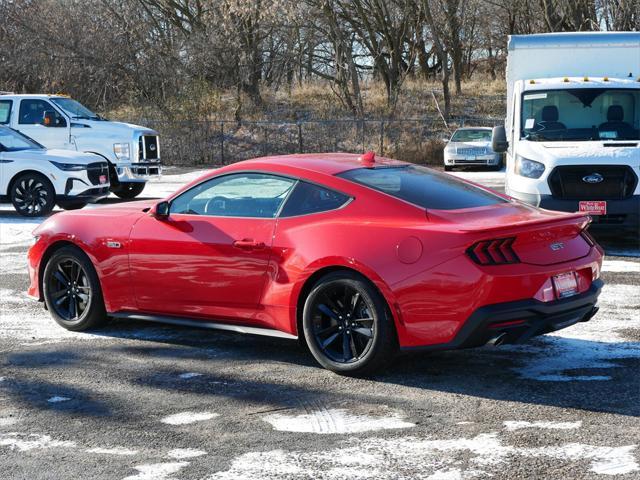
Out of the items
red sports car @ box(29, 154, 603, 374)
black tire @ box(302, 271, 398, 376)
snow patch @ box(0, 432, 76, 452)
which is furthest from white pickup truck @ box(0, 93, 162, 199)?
snow patch @ box(0, 432, 76, 452)

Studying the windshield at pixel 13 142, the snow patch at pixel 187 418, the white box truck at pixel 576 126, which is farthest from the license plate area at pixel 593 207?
the windshield at pixel 13 142

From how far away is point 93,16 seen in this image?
41344mm

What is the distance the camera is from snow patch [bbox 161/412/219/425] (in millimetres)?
5625

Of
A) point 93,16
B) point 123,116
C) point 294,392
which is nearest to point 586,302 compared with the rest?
point 294,392

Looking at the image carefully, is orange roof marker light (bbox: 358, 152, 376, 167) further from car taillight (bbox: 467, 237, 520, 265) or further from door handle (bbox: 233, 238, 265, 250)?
car taillight (bbox: 467, 237, 520, 265)

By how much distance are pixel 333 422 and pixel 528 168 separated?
788 cm

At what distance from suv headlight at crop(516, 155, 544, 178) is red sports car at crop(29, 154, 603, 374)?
543 cm

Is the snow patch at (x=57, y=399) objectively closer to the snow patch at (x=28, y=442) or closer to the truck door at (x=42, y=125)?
the snow patch at (x=28, y=442)

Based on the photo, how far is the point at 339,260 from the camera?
6387 mm

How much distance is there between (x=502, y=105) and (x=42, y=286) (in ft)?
108

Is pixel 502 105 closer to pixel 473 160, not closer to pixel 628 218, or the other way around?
pixel 473 160

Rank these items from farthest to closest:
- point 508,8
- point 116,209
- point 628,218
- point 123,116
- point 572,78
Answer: point 508,8 < point 123,116 < point 572,78 < point 628,218 < point 116,209

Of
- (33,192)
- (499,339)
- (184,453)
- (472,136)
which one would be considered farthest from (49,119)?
(184,453)

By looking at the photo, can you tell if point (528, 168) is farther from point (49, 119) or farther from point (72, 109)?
point (72, 109)
